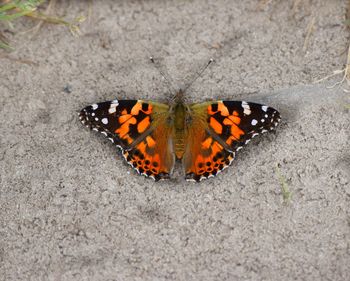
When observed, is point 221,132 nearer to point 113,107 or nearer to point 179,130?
point 179,130

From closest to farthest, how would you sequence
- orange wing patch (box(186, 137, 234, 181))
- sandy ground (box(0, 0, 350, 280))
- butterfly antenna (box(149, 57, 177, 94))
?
1. sandy ground (box(0, 0, 350, 280))
2. orange wing patch (box(186, 137, 234, 181))
3. butterfly antenna (box(149, 57, 177, 94))

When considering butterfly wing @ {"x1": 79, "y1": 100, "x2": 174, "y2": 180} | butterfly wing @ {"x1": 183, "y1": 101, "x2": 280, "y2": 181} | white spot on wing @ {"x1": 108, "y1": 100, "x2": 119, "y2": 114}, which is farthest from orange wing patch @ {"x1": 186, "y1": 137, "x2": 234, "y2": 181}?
white spot on wing @ {"x1": 108, "y1": 100, "x2": 119, "y2": 114}

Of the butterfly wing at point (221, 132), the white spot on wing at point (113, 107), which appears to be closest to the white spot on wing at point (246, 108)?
the butterfly wing at point (221, 132)

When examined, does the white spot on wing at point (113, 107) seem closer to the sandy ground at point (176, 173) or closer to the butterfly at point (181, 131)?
the butterfly at point (181, 131)

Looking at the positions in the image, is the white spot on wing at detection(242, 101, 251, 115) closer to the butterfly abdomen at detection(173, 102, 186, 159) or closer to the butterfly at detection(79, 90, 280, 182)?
the butterfly at detection(79, 90, 280, 182)

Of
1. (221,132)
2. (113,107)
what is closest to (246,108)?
(221,132)

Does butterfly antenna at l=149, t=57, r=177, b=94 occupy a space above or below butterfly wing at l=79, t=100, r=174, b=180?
above
